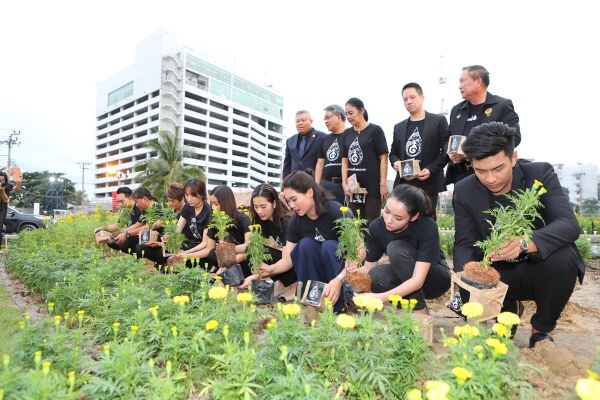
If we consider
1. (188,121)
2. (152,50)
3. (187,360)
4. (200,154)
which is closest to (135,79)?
(152,50)

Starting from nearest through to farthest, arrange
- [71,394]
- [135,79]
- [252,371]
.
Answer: [71,394] < [252,371] < [135,79]

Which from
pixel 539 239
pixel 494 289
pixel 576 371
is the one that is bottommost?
pixel 576 371

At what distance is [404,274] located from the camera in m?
2.90

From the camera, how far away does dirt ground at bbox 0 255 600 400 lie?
2.02 meters

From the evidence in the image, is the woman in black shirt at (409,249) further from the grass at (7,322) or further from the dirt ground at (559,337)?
the grass at (7,322)

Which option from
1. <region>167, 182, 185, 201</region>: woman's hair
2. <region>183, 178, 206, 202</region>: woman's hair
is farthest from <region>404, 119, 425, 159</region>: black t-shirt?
<region>167, 182, 185, 201</region>: woman's hair

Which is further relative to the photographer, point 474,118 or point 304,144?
point 304,144

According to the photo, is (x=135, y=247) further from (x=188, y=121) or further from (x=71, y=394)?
(x=188, y=121)

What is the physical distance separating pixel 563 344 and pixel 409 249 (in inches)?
47.5

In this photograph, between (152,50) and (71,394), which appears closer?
(71,394)

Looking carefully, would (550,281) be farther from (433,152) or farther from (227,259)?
(227,259)

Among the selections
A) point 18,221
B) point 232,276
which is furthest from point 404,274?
point 18,221

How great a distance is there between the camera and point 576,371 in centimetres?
207

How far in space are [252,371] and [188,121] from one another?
225 feet
